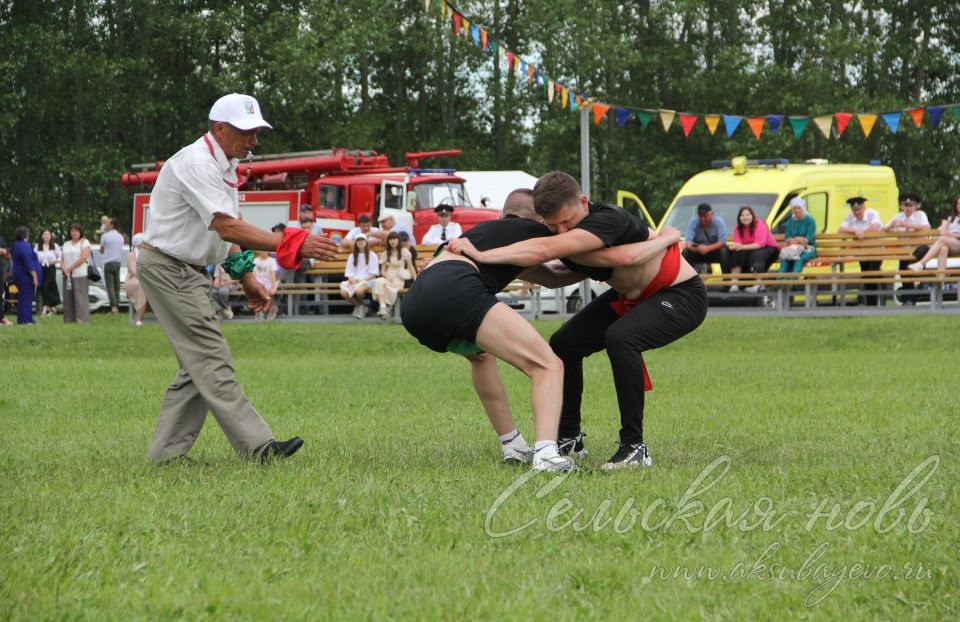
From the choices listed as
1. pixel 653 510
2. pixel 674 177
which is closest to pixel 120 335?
pixel 653 510

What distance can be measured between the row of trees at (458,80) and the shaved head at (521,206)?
31.5 metres

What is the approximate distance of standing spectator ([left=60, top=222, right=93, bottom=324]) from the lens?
912 inches

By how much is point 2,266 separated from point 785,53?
29779 mm

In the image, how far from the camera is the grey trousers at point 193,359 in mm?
7117

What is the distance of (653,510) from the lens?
5.52m

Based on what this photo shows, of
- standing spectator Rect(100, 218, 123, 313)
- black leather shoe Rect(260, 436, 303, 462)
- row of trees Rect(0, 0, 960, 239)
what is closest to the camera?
black leather shoe Rect(260, 436, 303, 462)

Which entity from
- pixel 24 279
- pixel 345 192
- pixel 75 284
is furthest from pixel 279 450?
pixel 345 192

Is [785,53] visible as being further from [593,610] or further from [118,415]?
[593,610]

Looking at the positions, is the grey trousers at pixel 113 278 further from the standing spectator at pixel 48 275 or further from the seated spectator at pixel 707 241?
the seated spectator at pixel 707 241

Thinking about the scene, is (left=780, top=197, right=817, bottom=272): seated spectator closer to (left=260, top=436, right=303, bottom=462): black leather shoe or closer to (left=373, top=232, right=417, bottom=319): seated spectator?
(left=373, top=232, right=417, bottom=319): seated spectator

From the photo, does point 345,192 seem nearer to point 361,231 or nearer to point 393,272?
point 361,231

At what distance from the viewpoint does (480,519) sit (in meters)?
5.38

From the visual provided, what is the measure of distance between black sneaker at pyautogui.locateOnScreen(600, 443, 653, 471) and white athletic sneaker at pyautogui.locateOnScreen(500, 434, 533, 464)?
1.46 ft

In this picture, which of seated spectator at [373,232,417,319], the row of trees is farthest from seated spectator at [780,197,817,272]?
the row of trees
